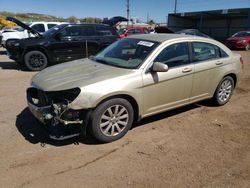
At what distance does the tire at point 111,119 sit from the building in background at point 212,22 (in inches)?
1372

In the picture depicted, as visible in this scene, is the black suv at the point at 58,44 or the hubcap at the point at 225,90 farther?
the black suv at the point at 58,44

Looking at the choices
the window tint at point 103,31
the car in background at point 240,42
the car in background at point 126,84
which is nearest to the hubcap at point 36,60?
the window tint at point 103,31

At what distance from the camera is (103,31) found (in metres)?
11.4

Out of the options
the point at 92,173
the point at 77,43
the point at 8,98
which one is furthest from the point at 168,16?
the point at 92,173

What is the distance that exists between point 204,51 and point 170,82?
1.22 metres

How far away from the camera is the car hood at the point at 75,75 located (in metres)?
3.85

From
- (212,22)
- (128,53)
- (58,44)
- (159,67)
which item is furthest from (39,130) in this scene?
(212,22)

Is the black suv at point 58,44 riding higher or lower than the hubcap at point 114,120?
higher

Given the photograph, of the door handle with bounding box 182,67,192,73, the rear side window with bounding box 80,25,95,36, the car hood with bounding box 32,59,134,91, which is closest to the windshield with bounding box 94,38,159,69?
the car hood with bounding box 32,59,134,91

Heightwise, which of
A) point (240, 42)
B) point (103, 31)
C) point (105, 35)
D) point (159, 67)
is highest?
point (103, 31)

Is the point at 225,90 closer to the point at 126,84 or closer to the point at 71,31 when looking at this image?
the point at 126,84

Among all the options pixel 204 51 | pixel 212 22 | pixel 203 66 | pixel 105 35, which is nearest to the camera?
pixel 203 66

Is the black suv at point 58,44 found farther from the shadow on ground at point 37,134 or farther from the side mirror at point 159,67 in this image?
the side mirror at point 159,67

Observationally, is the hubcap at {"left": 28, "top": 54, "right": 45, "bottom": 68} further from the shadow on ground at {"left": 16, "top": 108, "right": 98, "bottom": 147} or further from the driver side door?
the driver side door
